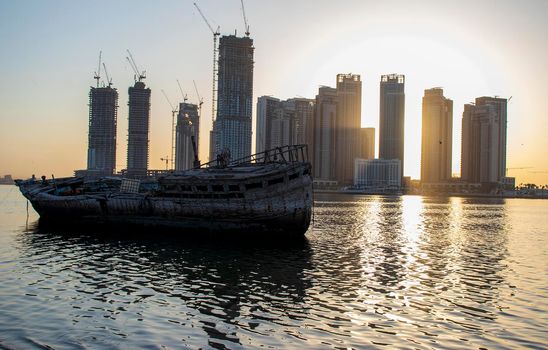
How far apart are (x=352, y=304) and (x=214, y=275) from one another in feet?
30.2

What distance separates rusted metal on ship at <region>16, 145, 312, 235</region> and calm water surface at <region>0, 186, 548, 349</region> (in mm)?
3648

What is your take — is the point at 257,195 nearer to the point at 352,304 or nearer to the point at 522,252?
the point at 352,304

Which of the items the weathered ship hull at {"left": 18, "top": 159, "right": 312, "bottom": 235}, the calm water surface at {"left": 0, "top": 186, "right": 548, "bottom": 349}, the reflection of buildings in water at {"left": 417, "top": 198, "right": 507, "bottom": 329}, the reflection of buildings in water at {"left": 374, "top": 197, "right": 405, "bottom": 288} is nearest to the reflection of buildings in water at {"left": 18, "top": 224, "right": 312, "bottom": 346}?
the calm water surface at {"left": 0, "top": 186, "right": 548, "bottom": 349}

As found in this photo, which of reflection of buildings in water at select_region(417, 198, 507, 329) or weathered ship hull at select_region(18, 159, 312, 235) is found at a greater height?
weathered ship hull at select_region(18, 159, 312, 235)

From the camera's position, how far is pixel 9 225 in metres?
55.3

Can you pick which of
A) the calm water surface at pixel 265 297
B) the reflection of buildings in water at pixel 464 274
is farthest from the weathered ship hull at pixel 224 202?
the reflection of buildings in water at pixel 464 274

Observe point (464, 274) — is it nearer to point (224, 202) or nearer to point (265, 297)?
point (265, 297)

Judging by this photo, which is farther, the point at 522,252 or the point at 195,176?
the point at 195,176

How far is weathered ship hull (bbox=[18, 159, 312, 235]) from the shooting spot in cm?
4038

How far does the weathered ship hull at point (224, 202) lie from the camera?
4038 cm

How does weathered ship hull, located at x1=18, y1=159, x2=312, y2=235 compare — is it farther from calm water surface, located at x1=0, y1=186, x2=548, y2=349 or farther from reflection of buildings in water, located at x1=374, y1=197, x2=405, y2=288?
reflection of buildings in water, located at x1=374, y1=197, x2=405, y2=288

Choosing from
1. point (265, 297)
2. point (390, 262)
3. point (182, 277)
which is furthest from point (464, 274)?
point (182, 277)

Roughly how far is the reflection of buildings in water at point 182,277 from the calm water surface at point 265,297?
0.08m

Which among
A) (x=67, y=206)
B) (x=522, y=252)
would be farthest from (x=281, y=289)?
(x=67, y=206)
